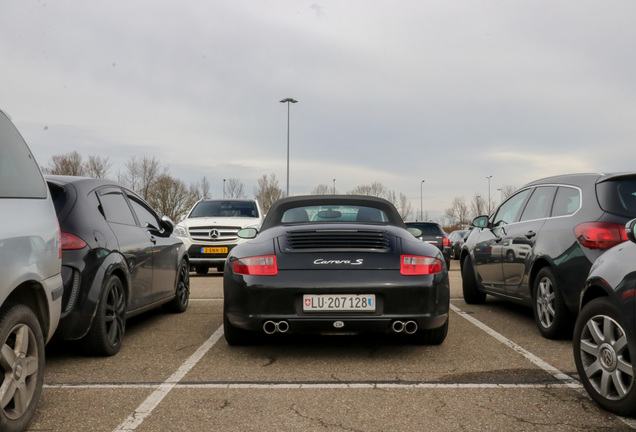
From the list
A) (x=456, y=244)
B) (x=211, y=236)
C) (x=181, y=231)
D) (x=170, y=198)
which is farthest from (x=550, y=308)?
(x=170, y=198)

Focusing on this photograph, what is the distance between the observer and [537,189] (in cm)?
671

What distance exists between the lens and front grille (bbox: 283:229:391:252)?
16.0 feet

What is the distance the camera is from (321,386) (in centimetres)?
410

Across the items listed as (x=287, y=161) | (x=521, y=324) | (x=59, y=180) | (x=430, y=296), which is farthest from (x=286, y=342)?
(x=287, y=161)

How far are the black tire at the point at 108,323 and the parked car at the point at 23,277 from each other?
1.13m

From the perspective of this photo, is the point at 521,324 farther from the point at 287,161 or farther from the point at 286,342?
the point at 287,161

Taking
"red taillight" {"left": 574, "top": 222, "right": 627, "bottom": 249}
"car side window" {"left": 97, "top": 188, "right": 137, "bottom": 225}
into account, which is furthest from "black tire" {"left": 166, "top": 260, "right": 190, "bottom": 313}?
"red taillight" {"left": 574, "top": 222, "right": 627, "bottom": 249}

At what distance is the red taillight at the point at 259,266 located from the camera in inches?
186

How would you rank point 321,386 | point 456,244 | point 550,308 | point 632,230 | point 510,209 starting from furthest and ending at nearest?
point 456,244 → point 510,209 → point 550,308 → point 321,386 → point 632,230

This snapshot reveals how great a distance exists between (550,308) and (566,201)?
0.99m

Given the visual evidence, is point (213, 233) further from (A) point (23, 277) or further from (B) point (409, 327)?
(A) point (23, 277)

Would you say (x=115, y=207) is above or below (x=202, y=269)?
above

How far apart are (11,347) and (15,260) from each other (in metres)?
0.46

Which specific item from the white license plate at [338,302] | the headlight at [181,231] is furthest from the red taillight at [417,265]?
the headlight at [181,231]
